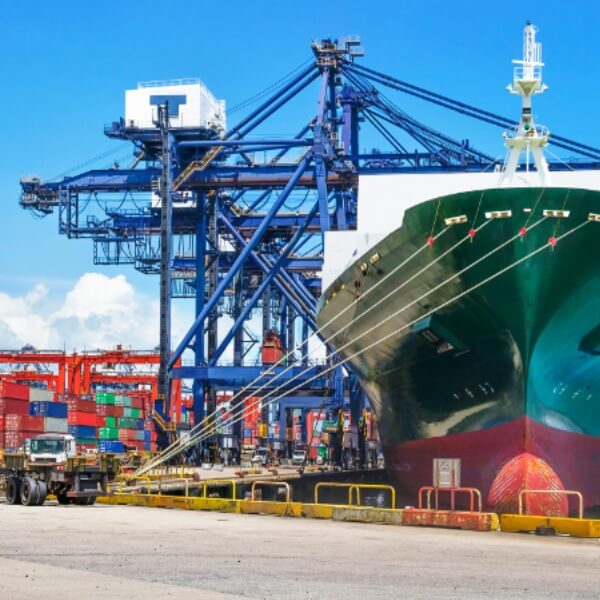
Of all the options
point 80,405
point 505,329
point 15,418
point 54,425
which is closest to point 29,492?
point 505,329

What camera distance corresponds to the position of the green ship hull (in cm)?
2059

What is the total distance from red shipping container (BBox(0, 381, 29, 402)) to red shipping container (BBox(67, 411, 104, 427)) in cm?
763

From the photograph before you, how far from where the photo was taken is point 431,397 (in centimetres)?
2366

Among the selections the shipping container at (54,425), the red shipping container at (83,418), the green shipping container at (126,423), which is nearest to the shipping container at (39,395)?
the shipping container at (54,425)

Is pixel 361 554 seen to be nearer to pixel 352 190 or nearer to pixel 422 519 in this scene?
pixel 422 519

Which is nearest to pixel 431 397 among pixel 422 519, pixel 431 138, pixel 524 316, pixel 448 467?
pixel 448 467

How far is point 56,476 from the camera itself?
2300cm

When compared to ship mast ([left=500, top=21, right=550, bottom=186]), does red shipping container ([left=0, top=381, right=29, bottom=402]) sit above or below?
below

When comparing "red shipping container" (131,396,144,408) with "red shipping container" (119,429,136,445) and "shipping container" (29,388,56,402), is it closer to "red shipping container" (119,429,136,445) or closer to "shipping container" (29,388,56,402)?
"red shipping container" (119,429,136,445)

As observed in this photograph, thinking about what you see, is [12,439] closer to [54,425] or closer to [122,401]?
[54,425]

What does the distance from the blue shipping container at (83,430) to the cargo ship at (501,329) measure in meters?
47.3

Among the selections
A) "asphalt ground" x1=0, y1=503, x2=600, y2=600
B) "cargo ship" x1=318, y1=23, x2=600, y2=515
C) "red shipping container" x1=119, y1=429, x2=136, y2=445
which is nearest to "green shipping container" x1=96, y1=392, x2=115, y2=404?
"red shipping container" x1=119, y1=429, x2=136, y2=445

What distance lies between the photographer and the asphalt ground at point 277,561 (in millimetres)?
10055

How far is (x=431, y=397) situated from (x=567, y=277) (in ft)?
14.6
